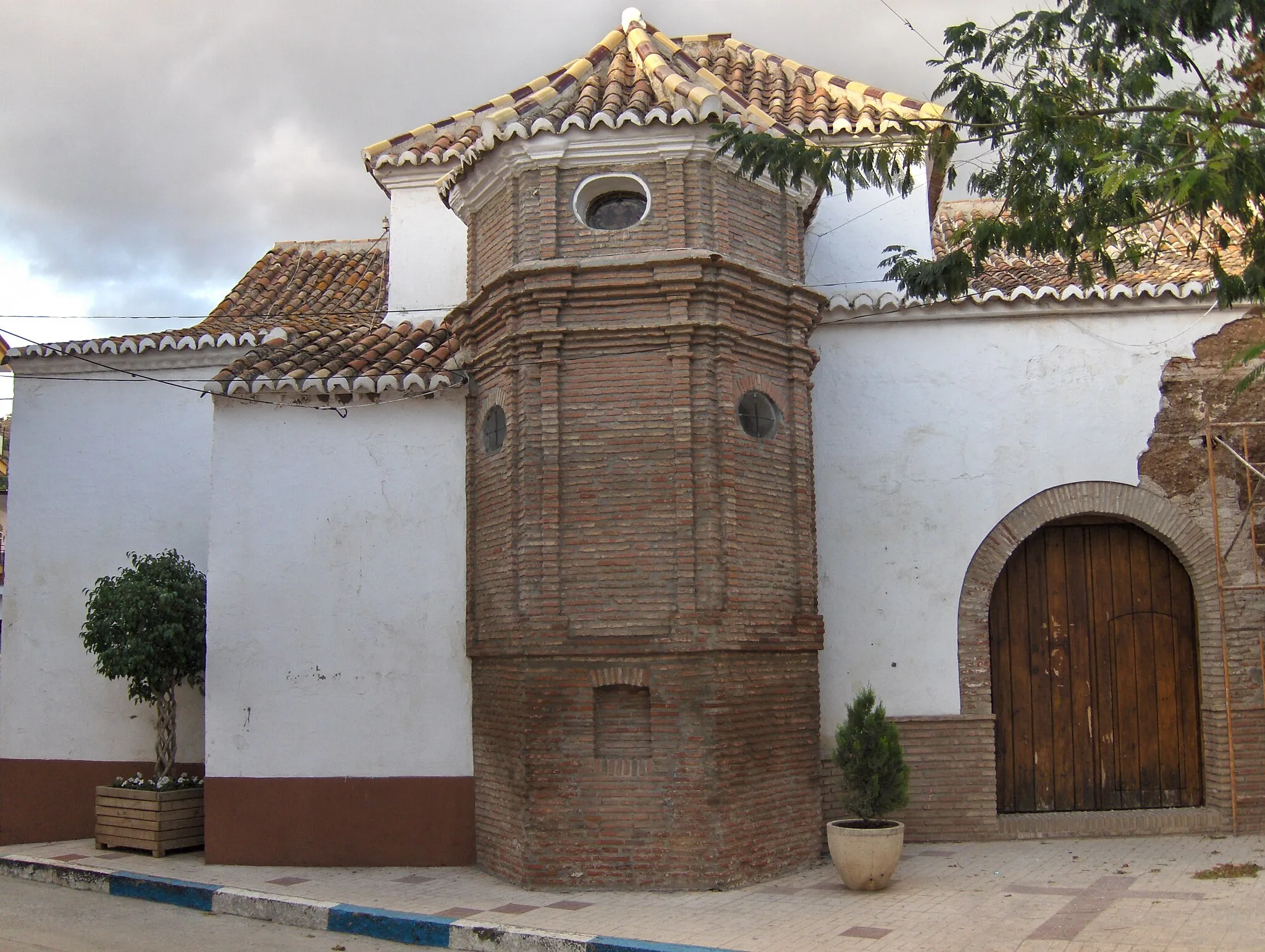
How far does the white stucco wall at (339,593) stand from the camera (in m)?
9.84

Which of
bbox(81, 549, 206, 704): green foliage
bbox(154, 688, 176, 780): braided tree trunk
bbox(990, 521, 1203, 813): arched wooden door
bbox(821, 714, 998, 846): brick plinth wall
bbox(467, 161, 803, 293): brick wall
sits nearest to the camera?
bbox(467, 161, 803, 293): brick wall

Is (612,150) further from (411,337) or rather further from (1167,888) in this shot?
(1167,888)

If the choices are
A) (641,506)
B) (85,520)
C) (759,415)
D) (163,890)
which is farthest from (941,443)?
(85,520)

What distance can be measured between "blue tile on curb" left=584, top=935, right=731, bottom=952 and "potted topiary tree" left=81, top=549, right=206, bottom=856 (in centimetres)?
482

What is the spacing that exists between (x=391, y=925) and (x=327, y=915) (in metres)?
0.60

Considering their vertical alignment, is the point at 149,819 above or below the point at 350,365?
below

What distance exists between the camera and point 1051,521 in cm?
1015

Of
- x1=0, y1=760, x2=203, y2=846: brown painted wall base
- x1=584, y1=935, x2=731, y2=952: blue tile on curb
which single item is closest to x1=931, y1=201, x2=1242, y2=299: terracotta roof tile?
x1=584, y1=935, x2=731, y2=952: blue tile on curb

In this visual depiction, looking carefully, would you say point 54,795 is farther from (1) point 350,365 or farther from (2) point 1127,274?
(2) point 1127,274

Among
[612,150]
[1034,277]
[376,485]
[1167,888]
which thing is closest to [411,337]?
[376,485]

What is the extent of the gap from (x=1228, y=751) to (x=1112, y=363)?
3.36 m

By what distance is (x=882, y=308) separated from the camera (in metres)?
10.2

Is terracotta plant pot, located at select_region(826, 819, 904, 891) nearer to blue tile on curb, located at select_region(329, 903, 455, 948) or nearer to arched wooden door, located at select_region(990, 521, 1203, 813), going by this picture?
arched wooden door, located at select_region(990, 521, 1203, 813)

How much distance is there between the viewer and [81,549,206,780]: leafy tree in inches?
397
